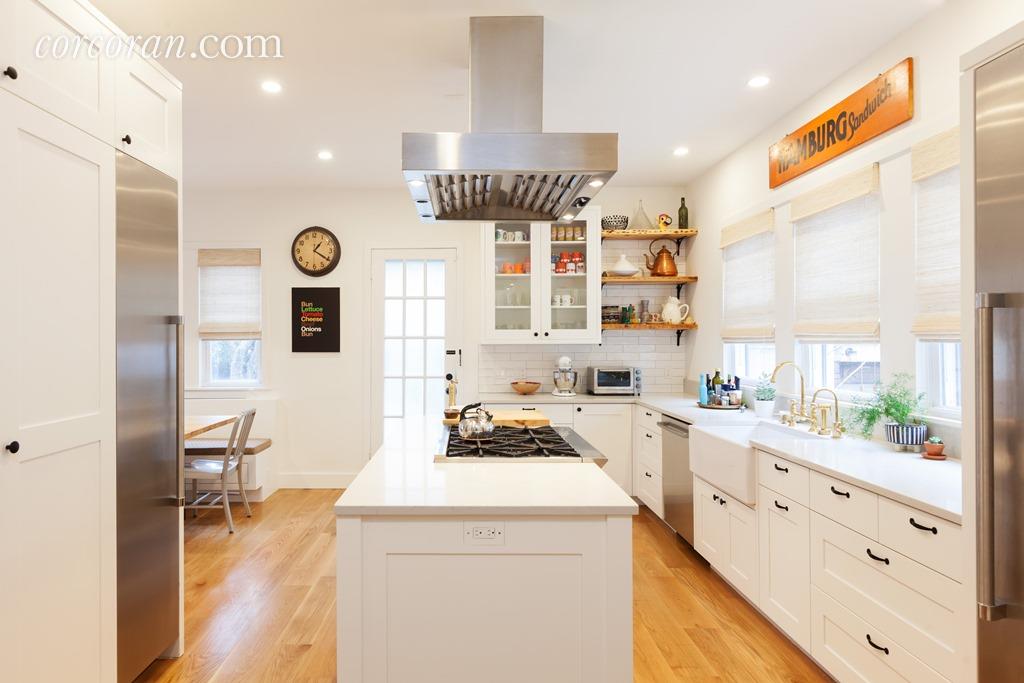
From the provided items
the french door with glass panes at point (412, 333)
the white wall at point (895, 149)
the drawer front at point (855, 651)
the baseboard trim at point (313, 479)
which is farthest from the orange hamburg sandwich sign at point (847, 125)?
the baseboard trim at point (313, 479)

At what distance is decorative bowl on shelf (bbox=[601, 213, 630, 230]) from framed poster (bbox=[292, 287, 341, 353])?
2.47 metres

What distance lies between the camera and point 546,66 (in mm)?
2967

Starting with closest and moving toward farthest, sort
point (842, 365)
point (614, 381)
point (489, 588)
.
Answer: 1. point (489, 588)
2. point (842, 365)
3. point (614, 381)

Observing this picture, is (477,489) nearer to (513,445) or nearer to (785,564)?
(513,445)

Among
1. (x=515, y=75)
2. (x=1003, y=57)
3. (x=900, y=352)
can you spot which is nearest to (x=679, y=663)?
(x=900, y=352)

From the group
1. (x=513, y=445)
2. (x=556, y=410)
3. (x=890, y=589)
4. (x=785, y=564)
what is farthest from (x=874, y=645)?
(x=556, y=410)

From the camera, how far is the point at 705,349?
4906 mm

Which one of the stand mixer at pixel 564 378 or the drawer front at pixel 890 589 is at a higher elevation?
the stand mixer at pixel 564 378

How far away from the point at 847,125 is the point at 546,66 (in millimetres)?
1563

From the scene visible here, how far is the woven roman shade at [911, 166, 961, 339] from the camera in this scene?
2375mm

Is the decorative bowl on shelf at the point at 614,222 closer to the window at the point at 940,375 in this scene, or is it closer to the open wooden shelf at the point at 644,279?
the open wooden shelf at the point at 644,279

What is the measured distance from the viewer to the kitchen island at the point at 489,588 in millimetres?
1715

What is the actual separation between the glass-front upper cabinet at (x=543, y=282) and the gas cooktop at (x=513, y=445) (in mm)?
2069

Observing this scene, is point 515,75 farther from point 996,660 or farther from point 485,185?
point 996,660
